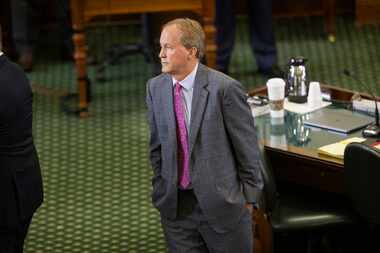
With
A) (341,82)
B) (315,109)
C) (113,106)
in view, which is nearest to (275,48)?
(341,82)

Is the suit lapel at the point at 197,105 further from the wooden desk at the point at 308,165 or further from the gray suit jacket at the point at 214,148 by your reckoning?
the wooden desk at the point at 308,165

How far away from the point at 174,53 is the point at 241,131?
1.36ft

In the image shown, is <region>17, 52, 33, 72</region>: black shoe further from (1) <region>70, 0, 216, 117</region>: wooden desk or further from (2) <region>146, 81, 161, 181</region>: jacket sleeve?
(2) <region>146, 81, 161, 181</region>: jacket sleeve

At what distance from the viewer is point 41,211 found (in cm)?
580

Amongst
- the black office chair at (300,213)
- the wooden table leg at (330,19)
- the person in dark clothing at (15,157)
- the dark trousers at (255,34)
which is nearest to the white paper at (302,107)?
the black office chair at (300,213)

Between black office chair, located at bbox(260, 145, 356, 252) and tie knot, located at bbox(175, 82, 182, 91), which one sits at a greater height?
tie knot, located at bbox(175, 82, 182, 91)

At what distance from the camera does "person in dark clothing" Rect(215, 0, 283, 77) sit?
25.5 ft

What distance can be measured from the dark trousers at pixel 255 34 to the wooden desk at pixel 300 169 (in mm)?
2986

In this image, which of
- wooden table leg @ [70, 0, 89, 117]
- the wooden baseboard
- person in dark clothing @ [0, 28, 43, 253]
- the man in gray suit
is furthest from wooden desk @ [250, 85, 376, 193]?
→ the wooden baseboard

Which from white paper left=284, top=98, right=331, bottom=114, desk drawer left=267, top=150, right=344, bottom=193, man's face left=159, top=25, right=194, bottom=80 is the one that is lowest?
desk drawer left=267, top=150, right=344, bottom=193

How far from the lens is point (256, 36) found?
312 inches

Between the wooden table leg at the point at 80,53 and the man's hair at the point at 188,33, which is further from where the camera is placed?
the wooden table leg at the point at 80,53

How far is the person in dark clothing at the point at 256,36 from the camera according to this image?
7.77 meters

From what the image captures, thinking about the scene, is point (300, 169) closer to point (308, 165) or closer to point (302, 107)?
point (308, 165)
